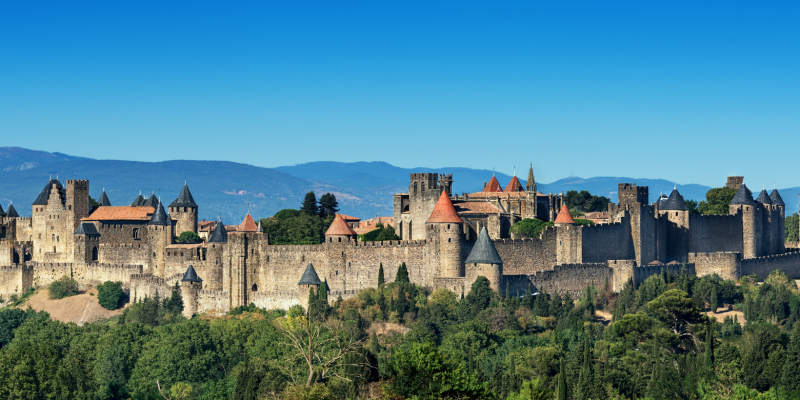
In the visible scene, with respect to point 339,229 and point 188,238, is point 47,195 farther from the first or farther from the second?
point 339,229

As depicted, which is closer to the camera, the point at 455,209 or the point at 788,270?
the point at 455,209

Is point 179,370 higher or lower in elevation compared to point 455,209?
lower

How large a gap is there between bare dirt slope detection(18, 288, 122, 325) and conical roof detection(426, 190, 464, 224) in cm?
2050

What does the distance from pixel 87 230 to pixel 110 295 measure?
5675 millimetres

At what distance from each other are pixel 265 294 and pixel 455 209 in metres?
11.1

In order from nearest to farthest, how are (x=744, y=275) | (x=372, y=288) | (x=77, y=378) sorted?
(x=77, y=378), (x=372, y=288), (x=744, y=275)

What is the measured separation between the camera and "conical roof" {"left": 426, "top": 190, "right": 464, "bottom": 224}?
59.3 metres

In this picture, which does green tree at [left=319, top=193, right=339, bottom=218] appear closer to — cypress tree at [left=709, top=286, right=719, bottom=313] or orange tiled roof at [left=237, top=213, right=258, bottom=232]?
orange tiled roof at [left=237, top=213, right=258, bottom=232]

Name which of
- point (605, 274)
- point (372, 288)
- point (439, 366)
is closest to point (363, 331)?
point (372, 288)

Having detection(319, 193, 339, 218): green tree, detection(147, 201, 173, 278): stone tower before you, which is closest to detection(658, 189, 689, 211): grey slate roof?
detection(319, 193, 339, 218): green tree

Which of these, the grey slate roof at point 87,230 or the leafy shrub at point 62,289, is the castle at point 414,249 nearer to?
the grey slate roof at point 87,230

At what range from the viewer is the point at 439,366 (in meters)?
35.6

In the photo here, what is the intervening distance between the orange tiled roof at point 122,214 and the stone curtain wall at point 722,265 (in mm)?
33691

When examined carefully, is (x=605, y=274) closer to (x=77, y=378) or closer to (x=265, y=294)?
(x=265, y=294)
